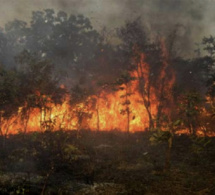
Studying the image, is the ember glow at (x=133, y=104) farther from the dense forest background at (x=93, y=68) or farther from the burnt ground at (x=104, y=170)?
the burnt ground at (x=104, y=170)

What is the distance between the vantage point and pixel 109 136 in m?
33.0

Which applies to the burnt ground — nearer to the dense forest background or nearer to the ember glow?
the dense forest background

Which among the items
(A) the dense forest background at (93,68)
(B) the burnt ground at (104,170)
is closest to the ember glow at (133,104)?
(A) the dense forest background at (93,68)

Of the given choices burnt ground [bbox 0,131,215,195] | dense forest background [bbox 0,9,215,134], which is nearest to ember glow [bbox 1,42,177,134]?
dense forest background [bbox 0,9,215,134]

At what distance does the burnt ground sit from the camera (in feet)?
43.4

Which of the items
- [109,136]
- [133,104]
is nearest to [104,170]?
[109,136]

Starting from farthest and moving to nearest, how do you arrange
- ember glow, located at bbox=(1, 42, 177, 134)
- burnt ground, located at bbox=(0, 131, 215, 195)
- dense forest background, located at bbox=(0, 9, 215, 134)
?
ember glow, located at bbox=(1, 42, 177, 134)
dense forest background, located at bbox=(0, 9, 215, 134)
burnt ground, located at bbox=(0, 131, 215, 195)

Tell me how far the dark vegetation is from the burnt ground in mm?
58

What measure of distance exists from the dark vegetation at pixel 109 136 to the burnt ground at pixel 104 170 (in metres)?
0.06

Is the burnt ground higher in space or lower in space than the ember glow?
lower

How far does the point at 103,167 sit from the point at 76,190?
204 inches

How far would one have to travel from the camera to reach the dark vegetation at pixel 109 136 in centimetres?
1439

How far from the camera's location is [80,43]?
63219mm

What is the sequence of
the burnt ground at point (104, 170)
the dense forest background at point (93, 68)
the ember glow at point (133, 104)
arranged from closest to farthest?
the burnt ground at point (104, 170) → the dense forest background at point (93, 68) → the ember glow at point (133, 104)
